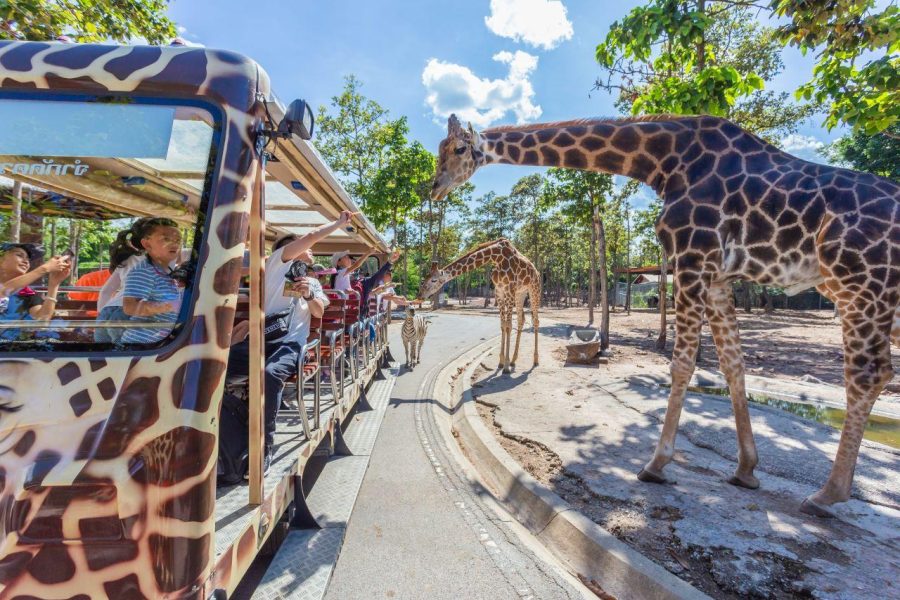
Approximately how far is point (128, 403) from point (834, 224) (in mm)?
4487

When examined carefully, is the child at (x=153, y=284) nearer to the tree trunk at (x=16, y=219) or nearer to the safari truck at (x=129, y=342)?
the safari truck at (x=129, y=342)

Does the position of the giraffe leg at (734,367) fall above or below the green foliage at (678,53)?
below

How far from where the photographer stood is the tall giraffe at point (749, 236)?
10.6 feet

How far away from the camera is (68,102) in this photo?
5.77 ft

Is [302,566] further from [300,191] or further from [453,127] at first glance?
[453,127]

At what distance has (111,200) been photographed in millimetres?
2148

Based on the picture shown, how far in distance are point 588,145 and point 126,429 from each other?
4192 millimetres

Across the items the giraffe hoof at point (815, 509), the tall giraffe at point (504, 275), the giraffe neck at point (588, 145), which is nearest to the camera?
the giraffe hoof at point (815, 509)

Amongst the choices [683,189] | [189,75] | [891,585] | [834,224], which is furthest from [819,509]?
[189,75]

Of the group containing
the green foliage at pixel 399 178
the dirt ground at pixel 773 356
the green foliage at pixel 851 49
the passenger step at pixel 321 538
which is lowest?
the passenger step at pixel 321 538

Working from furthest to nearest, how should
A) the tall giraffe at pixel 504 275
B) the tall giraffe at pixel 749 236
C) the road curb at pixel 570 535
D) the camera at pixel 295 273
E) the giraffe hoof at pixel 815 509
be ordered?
the tall giraffe at pixel 504 275
the camera at pixel 295 273
the tall giraffe at pixel 749 236
the giraffe hoof at pixel 815 509
the road curb at pixel 570 535

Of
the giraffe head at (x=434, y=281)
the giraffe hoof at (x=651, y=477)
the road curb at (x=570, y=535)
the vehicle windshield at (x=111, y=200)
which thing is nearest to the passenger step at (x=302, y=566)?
the road curb at (x=570, y=535)

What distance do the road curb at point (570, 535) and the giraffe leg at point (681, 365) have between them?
3.06ft

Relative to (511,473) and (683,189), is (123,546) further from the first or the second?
(683,189)
